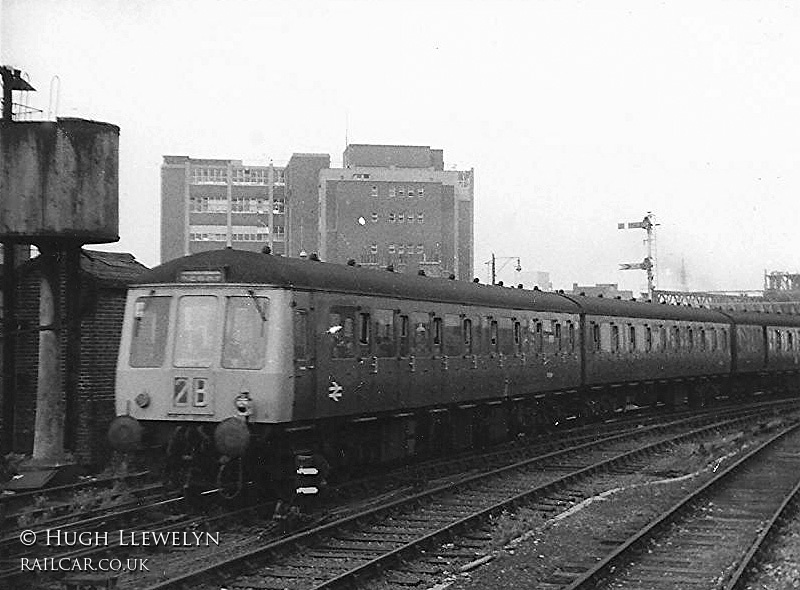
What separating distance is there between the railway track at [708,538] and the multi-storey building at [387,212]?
6904 cm

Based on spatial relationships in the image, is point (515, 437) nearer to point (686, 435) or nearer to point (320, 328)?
point (686, 435)

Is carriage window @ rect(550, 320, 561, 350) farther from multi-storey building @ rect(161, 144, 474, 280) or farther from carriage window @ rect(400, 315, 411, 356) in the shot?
multi-storey building @ rect(161, 144, 474, 280)

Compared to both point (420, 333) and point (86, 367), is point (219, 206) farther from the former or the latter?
point (420, 333)

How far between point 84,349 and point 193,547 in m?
7.29

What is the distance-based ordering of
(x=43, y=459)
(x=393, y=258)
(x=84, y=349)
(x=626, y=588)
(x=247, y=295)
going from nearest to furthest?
(x=626, y=588) → (x=247, y=295) → (x=43, y=459) → (x=84, y=349) → (x=393, y=258)

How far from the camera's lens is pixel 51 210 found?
54.1ft

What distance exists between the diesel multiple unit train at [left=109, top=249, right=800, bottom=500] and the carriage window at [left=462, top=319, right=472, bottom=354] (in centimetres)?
5

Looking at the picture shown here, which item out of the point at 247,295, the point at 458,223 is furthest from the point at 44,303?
the point at 458,223

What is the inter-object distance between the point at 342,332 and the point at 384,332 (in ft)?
4.69

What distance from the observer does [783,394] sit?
45688mm

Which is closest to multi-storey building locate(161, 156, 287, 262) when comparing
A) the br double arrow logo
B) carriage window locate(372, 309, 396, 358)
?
carriage window locate(372, 309, 396, 358)

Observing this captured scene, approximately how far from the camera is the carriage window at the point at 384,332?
16016 mm

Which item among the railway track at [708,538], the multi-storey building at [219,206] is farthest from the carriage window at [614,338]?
the multi-storey building at [219,206]

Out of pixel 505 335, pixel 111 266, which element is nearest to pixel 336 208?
pixel 505 335
